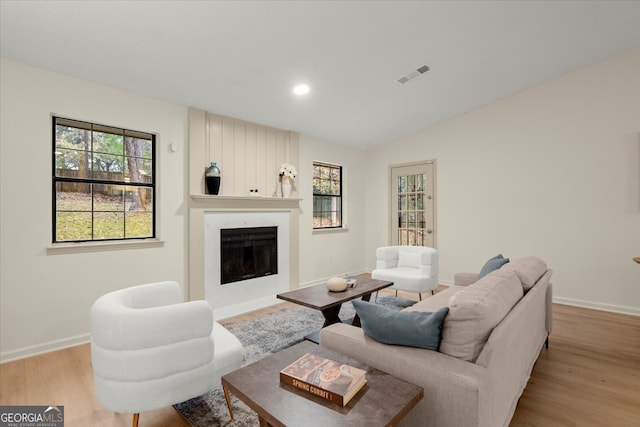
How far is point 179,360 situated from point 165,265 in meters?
2.14

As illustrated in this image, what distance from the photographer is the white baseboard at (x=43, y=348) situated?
2701 mm

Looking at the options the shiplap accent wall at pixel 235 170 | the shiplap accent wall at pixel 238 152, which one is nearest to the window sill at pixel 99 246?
the shiplap accent wall at pixel 235 170

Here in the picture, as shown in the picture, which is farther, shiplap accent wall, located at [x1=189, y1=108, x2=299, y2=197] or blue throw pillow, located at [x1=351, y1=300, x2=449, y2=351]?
shiplap accent wall, located at [x1=189, y1=108, x2=299, y2=197]

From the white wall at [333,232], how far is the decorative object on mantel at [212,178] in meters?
1.46

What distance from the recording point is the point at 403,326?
1566 millimetres

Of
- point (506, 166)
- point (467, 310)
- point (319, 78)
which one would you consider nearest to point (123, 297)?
point (467, 310)

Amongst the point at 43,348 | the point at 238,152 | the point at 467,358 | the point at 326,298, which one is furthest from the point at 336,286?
the point at 43,348

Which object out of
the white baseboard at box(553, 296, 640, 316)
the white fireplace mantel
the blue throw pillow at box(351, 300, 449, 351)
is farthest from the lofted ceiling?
the white baseboard at box(553, 296, 640, 316)

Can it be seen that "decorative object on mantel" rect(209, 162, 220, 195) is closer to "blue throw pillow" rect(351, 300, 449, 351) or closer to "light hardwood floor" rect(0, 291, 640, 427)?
"light hardwood floor" rect(0, 291, 640, 427)

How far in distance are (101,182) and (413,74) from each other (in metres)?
3.62

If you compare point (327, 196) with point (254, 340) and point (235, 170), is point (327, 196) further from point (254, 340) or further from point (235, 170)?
point (254, 340)

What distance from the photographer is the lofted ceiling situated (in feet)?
8.08

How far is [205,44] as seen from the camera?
2.79 m

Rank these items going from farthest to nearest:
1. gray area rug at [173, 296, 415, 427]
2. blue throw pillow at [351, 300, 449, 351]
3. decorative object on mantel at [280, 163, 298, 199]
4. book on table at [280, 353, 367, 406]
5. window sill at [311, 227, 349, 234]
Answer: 1. window sill at [311, 227, 349, 234]
2. decorative object on mantel at [280, 163, 298, 199]
3. gray area rug at [173, 296, 415, 427]
4. blue throw pillow at [351, 300, 449, 351]
5. book on table at [280, 353, 367, 406]
